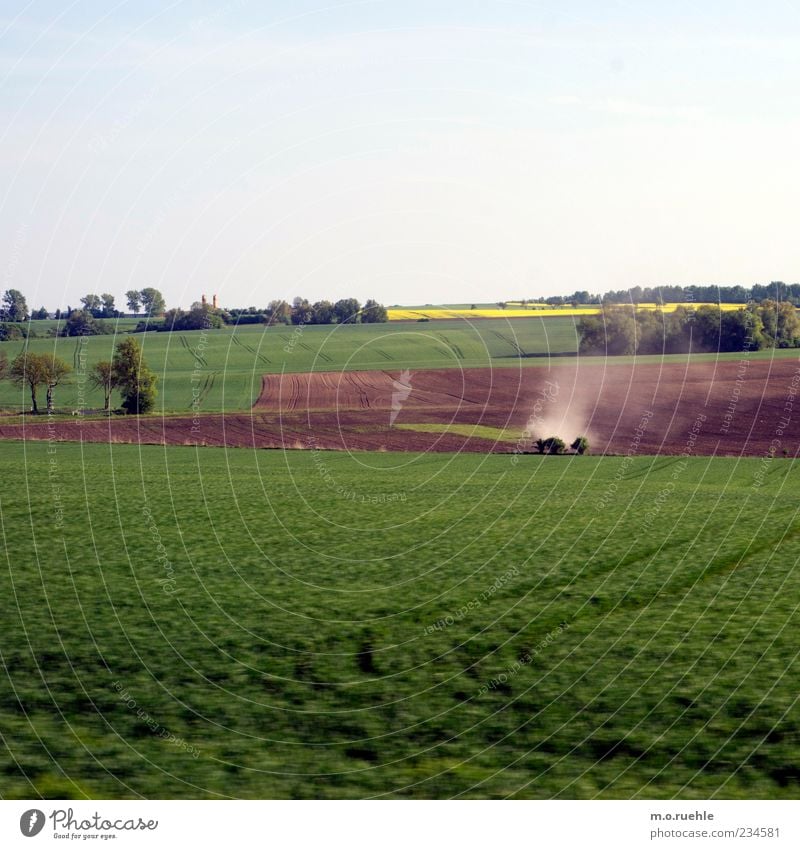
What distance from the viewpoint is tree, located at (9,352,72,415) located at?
86.1 meters

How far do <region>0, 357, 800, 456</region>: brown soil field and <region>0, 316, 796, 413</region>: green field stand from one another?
170 inches

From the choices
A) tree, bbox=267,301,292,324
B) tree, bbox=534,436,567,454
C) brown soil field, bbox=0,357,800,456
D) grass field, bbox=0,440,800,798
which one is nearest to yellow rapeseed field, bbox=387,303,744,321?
tree, bbox=267,301,292,324

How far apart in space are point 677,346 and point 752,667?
85.6 meters

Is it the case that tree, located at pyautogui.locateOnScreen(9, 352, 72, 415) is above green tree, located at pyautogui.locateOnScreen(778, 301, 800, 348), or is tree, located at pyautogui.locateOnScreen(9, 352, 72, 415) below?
below

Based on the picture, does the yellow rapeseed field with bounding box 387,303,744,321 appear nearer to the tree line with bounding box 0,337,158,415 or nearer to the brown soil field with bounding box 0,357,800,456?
the brown soil field with bounding box 0,357,800,456

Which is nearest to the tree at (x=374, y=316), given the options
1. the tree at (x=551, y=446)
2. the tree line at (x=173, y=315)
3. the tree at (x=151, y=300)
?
the tree line at (x=173, y=315)

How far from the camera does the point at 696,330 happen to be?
94500 mm

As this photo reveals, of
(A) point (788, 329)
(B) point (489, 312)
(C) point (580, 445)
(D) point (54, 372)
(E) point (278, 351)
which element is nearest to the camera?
(C) point (580, 445)

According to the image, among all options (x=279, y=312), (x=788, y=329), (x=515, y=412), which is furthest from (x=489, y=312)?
(x=515, y=412)

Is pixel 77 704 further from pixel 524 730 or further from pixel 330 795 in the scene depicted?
pixel 524 730

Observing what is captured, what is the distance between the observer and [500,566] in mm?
24984

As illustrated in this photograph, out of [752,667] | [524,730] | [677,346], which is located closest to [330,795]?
[524,730]

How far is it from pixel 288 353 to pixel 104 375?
2337 centimetres

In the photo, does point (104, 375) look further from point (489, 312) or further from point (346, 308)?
point (489, 312)
